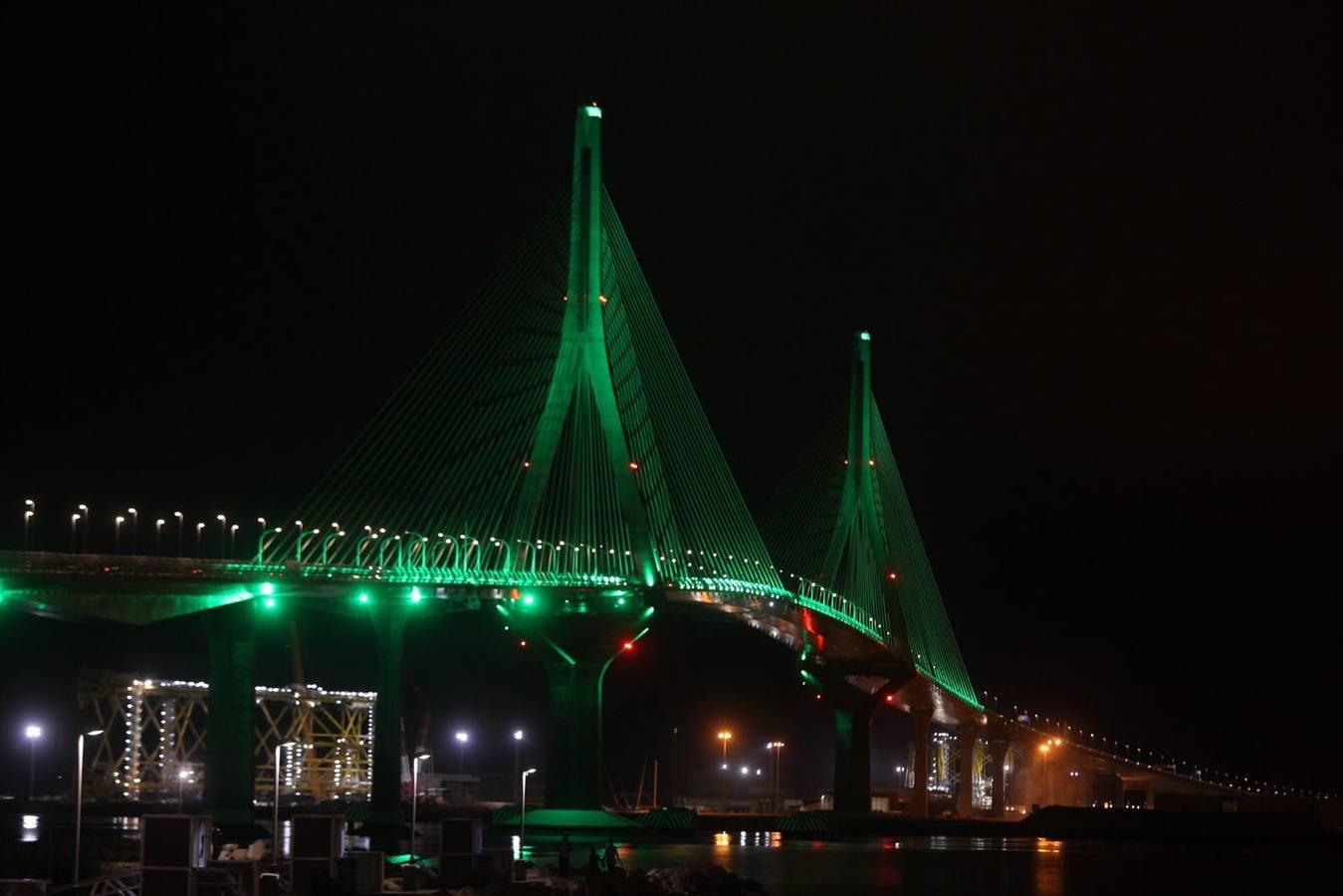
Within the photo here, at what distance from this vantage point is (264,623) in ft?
278

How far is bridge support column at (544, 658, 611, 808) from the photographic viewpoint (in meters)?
88.5

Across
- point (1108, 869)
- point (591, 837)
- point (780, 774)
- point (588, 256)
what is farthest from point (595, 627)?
point (780, 774)

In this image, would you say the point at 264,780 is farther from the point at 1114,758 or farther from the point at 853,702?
the point at 1114,758

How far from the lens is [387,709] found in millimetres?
87875

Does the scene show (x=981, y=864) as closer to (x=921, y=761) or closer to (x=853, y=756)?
(x=853, y=756)

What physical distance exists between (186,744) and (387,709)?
53.8 meters

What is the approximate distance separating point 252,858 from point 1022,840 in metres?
67.4

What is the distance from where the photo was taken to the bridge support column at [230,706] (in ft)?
268

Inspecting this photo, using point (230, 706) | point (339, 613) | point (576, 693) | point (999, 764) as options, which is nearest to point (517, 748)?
point (576, 693)

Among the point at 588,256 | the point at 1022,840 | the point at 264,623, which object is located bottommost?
the point at 1022,840

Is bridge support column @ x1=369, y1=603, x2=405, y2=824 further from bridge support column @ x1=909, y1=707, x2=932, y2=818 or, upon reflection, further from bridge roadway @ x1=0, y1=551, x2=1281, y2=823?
bridge support column @ x1=909, y1=707, x2=932, y2=818

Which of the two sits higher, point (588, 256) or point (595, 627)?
point (588, 256)

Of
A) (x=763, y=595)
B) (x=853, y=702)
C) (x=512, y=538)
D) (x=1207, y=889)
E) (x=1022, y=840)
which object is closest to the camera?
(x=1207, y=889)

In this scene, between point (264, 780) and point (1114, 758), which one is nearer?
point (264, 780)
